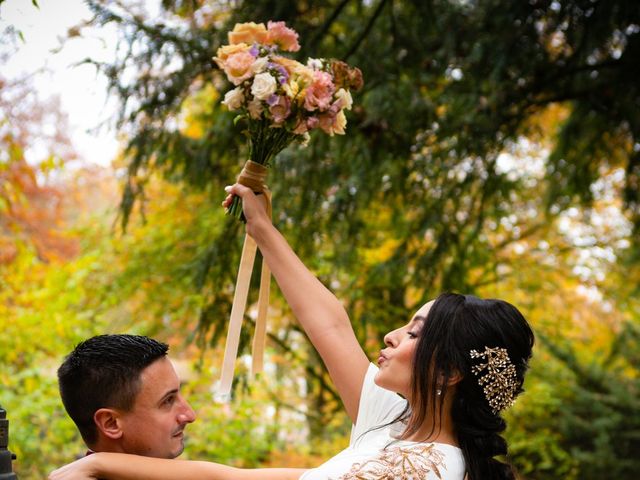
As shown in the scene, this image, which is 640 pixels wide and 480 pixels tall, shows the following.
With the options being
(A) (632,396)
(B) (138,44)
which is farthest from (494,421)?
(A) (632,396)

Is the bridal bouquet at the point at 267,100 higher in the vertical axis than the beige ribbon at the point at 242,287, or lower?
higher

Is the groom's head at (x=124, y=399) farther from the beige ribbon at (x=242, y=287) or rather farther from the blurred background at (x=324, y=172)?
the blurred background at (x=324, y=172)

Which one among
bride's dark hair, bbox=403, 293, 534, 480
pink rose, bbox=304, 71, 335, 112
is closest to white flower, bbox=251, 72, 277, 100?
pink rose, bbox=304, 71, 335, 112

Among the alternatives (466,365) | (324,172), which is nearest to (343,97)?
(466,365)

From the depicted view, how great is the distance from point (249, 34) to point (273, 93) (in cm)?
30

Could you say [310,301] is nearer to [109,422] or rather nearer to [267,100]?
[267,100]

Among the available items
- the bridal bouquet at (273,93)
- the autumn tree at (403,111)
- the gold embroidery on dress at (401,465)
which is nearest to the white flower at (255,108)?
the bridal bouquet at (273,93)

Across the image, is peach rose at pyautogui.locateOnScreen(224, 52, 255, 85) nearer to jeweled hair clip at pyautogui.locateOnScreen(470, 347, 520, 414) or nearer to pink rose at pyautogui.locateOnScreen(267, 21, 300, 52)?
pink rose at pyautogui.locateOnScreen(267, 21, 300, 52)

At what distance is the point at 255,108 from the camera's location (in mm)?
2436

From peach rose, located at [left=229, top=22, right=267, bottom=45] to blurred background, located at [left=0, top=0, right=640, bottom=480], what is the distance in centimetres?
76

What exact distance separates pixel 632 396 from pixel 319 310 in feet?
26.4

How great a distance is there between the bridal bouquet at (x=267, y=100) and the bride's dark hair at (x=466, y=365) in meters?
0.59

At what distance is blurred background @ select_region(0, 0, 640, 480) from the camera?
478cm

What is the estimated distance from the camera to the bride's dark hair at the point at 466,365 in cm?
220
